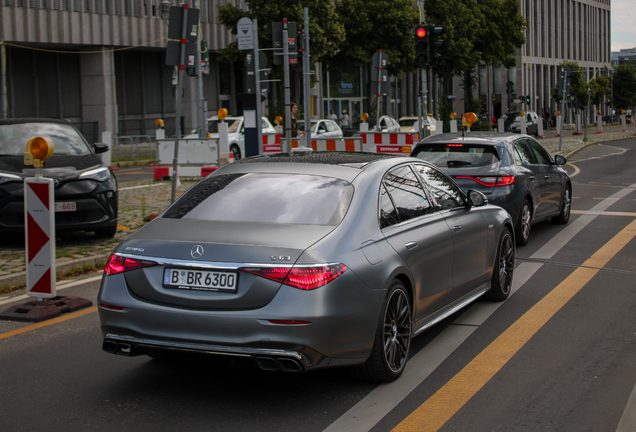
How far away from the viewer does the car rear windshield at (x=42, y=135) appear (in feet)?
36.0

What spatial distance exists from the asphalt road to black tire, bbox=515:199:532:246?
10.0ft

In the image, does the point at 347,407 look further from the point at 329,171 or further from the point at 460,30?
the point at 460,30

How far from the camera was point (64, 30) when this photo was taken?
125 feet

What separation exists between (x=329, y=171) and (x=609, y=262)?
520 centimetres

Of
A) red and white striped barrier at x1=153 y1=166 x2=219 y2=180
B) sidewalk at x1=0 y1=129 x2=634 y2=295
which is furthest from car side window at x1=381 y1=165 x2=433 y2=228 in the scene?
red and white striped barrier at x1=153 y1=166 x2=219 y2=180

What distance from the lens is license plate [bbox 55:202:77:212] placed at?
9867 millimetres

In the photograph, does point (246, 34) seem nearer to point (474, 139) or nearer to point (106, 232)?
point (106, 232)

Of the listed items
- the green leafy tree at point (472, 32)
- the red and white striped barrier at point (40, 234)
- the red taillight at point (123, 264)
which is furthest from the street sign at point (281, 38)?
the green leafy tree at point (472, 32)

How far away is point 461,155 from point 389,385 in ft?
19.3

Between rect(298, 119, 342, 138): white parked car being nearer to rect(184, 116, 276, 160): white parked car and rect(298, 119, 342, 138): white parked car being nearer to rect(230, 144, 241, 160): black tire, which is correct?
rect(184, 116, 276, 160): white parked car

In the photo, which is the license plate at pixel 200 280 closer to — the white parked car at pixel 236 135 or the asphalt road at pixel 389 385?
the asphalt road at pixel 389 385

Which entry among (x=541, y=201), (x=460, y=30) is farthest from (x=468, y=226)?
(x=460, y=30)

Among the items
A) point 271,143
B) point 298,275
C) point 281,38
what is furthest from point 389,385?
point 271,143

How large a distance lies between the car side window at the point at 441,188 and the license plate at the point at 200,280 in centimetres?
223
